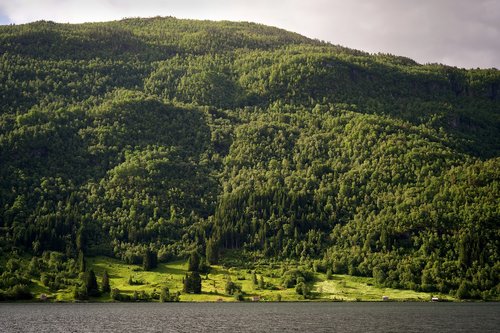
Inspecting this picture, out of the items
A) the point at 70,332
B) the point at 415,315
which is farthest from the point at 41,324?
the point at 415,315

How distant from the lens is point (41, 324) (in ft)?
558

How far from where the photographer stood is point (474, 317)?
18600 centimetres

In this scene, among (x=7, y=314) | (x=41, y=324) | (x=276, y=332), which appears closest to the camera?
(x=276, y=332)

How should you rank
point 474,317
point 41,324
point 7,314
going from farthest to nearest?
1. point 7,314
2. point 474,317
3. point 41,324

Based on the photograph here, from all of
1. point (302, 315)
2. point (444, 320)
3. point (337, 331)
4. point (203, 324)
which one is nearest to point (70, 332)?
point (203, 324)

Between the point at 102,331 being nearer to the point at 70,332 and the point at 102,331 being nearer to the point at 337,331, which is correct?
the point at 70,332

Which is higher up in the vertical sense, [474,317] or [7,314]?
[474,317]

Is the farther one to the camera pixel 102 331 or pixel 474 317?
pixel 474 317

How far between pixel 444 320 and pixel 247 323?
50653mm

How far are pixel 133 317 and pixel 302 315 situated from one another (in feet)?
157

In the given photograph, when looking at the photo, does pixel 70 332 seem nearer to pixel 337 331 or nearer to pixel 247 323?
pixel 247 323

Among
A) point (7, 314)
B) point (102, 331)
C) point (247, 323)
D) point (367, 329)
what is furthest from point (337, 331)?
point (7, 314)

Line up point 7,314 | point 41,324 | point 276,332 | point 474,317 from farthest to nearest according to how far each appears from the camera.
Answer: point 7,314
point 474,317
point 41,324
point 276,332

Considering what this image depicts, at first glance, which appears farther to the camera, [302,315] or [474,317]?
[302,315]
